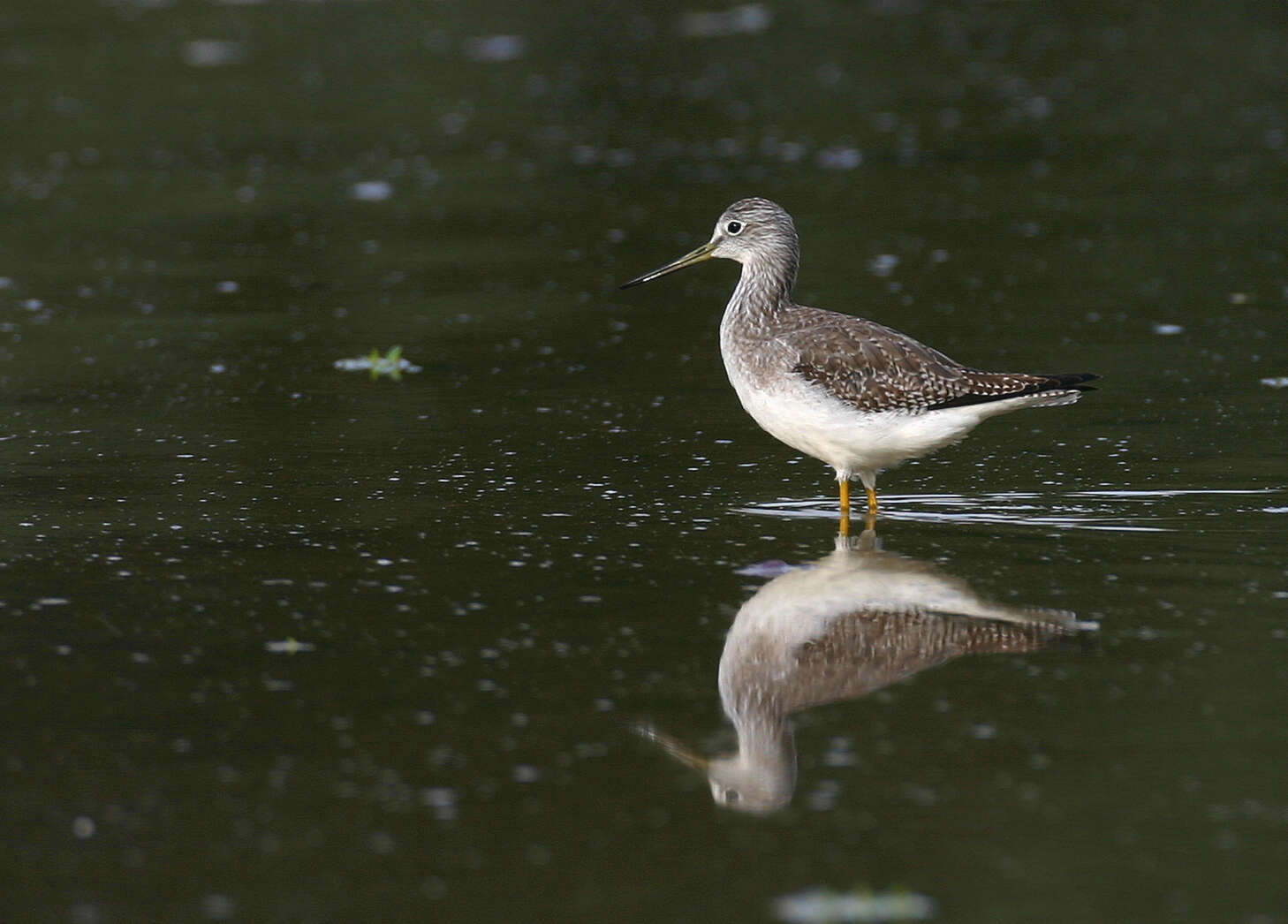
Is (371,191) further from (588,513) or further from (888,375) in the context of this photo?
(888,375)

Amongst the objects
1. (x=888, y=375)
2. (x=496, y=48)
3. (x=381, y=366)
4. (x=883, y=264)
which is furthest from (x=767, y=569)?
(x=496, y=48)

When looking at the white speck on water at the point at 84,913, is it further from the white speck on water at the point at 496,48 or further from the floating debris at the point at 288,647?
the white speck on water at the point at 496,48

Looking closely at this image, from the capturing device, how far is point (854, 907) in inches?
202

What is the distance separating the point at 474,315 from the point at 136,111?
10712 millimetres

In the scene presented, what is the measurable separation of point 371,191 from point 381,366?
6584mm

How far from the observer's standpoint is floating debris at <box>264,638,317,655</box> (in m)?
7.33

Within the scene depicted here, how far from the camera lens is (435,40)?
2859 cm

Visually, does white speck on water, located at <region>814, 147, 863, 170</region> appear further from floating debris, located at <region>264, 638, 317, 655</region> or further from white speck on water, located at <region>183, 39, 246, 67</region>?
floating debris, located at <region>264, 638, 317, 655</region>

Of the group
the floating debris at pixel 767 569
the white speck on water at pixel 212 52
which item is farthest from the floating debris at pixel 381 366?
the white speck on water at pixel 212 52

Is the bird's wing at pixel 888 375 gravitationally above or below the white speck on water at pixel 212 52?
below

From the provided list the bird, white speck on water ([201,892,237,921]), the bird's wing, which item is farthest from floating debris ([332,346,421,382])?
white speck on water ([201,892,237,921])

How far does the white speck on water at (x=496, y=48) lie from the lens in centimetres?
2731

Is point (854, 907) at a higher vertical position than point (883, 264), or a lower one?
higher

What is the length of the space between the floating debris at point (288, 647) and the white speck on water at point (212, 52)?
808 inches
